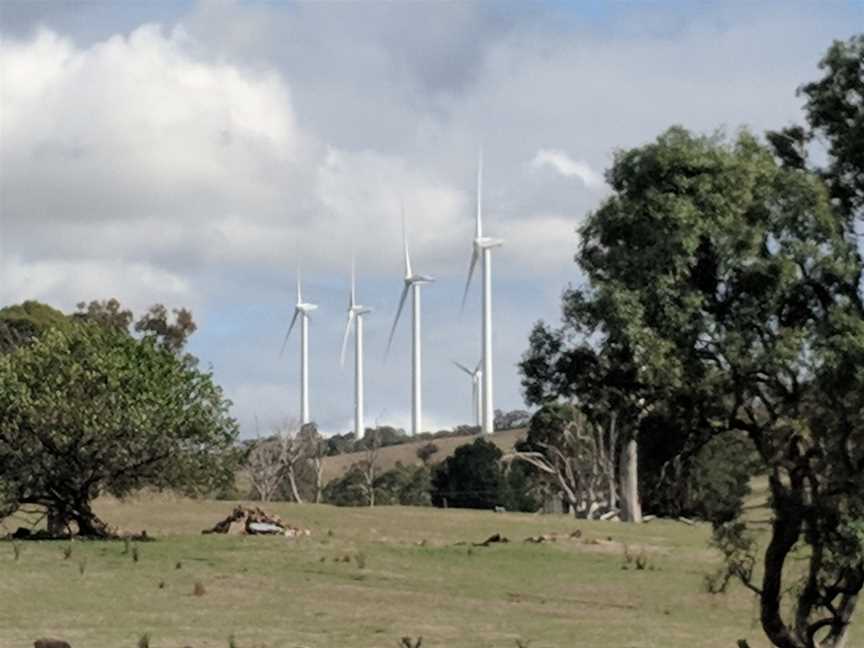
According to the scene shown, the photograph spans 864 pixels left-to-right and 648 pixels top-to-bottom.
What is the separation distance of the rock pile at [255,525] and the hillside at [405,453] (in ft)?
287

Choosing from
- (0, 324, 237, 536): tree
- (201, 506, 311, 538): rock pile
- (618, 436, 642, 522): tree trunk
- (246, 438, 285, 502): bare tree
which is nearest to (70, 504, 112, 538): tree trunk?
(0, 324, 237, 536): tree

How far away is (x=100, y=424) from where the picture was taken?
5681 centimetres

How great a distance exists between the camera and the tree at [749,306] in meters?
24.9

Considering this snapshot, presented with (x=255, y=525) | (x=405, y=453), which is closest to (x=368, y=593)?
(x=255, y=525)

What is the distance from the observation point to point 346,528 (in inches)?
2689

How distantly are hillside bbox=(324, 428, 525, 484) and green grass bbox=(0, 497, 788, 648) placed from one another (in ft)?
302

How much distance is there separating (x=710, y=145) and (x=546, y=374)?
4164 millimetres

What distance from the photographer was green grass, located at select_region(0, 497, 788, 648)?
37.5m

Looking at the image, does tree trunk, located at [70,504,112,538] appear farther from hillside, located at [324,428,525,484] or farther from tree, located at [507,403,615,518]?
hillside, located at [324,428,525,484]

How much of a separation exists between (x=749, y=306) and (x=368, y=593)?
23.2 meters

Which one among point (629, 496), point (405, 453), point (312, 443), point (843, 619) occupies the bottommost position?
point (843, 619)

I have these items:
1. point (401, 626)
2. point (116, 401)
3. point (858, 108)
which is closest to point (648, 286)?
point (858, 108)

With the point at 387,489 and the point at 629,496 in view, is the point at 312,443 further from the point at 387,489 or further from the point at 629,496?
the point at 629,496

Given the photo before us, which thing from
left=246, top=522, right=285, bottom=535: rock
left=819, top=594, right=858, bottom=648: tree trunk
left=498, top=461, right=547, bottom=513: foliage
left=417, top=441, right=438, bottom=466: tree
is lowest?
left=819, top=594, right=858, bottom=648: tree trunk
